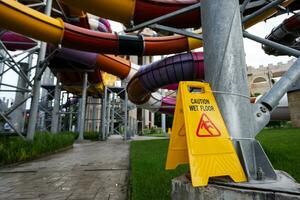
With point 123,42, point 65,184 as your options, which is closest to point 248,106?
point 65,184

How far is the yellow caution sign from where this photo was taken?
54.3 inches

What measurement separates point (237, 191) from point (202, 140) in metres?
0.36

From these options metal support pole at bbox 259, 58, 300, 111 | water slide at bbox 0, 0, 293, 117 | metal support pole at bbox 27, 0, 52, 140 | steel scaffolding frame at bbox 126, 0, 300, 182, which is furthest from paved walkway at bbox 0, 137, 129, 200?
water slide at bbox 0, 0, 293, 117

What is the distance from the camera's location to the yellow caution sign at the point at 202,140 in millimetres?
1380

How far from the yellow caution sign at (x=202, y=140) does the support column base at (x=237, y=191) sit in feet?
0.19

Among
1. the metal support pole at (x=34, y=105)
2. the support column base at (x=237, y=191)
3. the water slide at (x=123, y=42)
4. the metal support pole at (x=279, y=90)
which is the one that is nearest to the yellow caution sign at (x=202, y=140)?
the support column base at (x=237, y=191)

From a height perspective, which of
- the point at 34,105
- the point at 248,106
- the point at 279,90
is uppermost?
the point at 34,105

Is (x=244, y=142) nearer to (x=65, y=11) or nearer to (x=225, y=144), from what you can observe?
(x=225, y=144)

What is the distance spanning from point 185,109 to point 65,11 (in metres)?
10.0

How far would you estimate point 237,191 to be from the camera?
3.99ft

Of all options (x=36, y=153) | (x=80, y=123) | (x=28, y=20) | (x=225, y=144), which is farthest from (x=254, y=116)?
(x=80, y=123)

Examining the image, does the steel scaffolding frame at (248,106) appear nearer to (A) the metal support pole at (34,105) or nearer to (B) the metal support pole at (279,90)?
(B) the metal support pole at (279,90)

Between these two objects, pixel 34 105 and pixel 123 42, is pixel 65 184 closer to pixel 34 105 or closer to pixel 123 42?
pixel 123 42

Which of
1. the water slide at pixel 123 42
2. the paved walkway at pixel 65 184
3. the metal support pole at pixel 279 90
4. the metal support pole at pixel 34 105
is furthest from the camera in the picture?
the metal support pole at pixel 34 105
